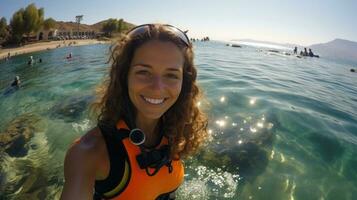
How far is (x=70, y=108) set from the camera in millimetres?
10031

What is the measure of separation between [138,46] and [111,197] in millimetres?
1302

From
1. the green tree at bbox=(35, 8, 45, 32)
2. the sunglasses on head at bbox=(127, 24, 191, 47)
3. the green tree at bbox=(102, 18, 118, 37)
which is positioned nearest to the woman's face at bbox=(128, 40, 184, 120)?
the sunglasses on head at bbox=(127, 24, 191, 47)

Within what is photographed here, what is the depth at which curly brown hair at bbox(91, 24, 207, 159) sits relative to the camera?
2.44 meters

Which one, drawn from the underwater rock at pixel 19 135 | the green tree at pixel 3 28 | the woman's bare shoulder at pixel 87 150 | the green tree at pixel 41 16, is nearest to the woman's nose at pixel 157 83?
the woman's bare shoulder at pixel 87 150

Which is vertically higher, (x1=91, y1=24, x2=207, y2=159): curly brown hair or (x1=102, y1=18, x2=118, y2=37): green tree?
(x1=102, y1=18, x2=118, y2=37): green tree

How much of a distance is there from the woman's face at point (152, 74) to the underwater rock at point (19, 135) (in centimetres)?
591

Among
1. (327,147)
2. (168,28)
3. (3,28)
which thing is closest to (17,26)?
(3,28)

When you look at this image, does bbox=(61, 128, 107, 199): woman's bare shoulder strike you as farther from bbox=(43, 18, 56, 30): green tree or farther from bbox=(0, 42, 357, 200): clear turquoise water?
bbox=(43, 18, 56, 30): green tree

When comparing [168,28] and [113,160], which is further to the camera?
[168,28]

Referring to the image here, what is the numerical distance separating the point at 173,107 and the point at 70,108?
8.05m

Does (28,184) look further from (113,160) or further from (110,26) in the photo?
(110,26)

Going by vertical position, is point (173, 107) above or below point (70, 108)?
above

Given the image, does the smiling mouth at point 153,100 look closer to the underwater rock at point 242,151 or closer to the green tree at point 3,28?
the underwater rock at point 242,151

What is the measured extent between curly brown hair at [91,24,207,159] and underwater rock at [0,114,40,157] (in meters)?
5.52
